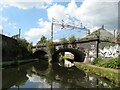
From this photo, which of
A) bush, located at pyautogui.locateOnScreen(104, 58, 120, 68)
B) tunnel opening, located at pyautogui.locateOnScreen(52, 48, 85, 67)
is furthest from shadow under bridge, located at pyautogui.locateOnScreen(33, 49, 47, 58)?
bush, located at pyautogui.locateOnScreen(104, 58, 120, 68)

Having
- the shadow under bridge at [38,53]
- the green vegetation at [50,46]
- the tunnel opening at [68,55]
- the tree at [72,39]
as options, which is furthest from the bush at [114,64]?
the shadow under bridge at [38,53]

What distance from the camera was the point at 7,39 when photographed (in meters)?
58.8

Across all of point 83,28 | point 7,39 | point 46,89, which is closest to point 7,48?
point 7,39

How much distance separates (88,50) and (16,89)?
1389 inches

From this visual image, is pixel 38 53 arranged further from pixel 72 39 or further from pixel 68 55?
pixel 72 39

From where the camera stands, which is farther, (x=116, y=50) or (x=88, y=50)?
(x=88, y=50)

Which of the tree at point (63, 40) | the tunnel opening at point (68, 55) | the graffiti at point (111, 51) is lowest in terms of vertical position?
the tunnel opening at point (68, 55)

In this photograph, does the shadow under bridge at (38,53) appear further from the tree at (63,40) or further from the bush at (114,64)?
the bush at (114,64)

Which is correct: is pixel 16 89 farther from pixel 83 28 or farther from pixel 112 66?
pixel 83 28

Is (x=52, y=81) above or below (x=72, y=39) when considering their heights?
below

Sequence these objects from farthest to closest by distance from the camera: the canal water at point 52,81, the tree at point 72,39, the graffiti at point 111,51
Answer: the tree at point 72,39 < the graffiti at point 111,51 < the canal water at point 52,81

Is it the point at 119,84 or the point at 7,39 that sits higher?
the point at 7,39

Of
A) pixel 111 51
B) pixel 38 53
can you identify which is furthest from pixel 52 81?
pixel 38 53

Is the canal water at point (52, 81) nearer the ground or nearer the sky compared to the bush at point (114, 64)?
nearer the ground
